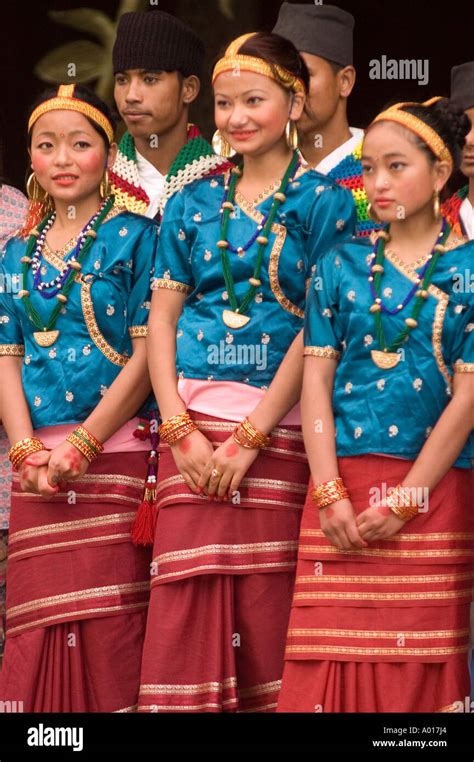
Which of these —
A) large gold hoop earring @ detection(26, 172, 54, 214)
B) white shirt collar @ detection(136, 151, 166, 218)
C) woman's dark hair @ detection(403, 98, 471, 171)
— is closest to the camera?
woman's dark hair @ detection(403, 98, 471, 171)

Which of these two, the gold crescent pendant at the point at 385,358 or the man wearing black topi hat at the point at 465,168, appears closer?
the gold crescent pendant at the point at 385,358

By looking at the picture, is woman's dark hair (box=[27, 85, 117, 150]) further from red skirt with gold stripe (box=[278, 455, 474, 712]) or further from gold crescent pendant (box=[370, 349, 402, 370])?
red skirt with gold stripe (box=[278, 455, 474, 712])

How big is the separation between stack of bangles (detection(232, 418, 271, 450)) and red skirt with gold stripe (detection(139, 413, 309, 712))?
0.07 metres

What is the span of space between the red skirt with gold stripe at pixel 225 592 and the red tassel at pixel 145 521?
16 cm

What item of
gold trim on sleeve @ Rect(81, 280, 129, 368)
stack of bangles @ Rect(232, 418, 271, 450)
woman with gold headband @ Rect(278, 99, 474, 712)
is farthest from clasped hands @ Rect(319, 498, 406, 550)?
gold trim on sleeve @ Rect(81, 280, 129, 368)

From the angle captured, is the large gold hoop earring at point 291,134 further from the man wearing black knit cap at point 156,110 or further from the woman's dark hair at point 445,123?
the man wearing black knit cap at point 156,110

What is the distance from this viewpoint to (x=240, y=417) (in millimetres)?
4941

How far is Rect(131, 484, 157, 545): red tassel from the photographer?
513 cm

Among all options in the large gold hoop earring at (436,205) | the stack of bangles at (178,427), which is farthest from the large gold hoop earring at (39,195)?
the large gold hoop earring at (436,205)

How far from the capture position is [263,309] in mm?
4953

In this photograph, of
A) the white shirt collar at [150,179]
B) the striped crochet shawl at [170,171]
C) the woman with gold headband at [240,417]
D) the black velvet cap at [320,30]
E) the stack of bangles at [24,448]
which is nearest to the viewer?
the woman with gold headband at [240,417]

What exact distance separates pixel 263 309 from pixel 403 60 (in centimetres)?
135

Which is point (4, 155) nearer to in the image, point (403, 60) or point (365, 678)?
point (403, 60)

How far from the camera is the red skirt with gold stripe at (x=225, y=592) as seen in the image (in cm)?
489
